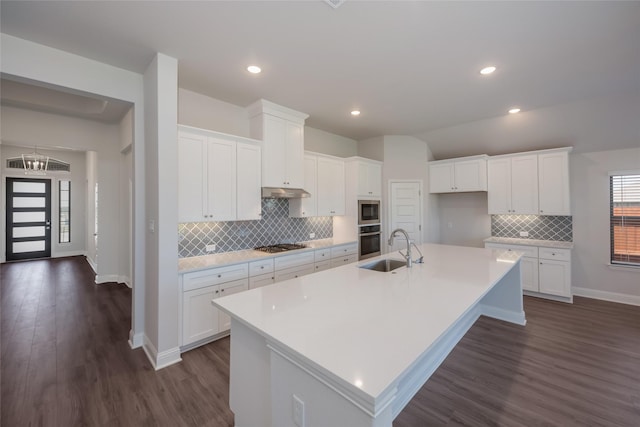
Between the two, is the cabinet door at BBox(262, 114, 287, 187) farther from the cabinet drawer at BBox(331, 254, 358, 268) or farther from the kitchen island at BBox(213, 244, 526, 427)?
the kitchen island at BBox(213, 244, 526, 427)

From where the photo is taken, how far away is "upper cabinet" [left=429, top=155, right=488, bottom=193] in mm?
4766

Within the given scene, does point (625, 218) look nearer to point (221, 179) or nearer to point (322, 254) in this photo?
point (322, 254)

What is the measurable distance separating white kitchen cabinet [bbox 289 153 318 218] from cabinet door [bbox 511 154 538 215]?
10.8 feet

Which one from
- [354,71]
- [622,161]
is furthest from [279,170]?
[622,161]

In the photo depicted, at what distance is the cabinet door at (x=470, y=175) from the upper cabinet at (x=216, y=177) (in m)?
3.68

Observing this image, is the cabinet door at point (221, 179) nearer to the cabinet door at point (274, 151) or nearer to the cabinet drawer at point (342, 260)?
the cabinet door at point (274, 151)

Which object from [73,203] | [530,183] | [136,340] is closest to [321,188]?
[136,340]

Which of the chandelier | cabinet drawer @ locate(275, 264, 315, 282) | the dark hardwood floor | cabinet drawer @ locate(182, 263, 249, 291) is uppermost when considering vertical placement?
the chandelier

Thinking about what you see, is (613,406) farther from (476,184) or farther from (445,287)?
(476,184)

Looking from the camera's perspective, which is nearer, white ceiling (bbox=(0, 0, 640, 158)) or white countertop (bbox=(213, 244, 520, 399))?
white countertop (bbox=(213, 244, 520, 399))

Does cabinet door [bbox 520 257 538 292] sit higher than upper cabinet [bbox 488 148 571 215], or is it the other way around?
upper cabinet [bbox 488 148 571 215]

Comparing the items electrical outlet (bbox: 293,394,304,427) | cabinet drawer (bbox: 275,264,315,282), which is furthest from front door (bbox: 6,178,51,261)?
electrical outlet (bbox: 293,394,304,427)

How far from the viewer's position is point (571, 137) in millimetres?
4059

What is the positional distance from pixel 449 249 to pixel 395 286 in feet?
6.30
